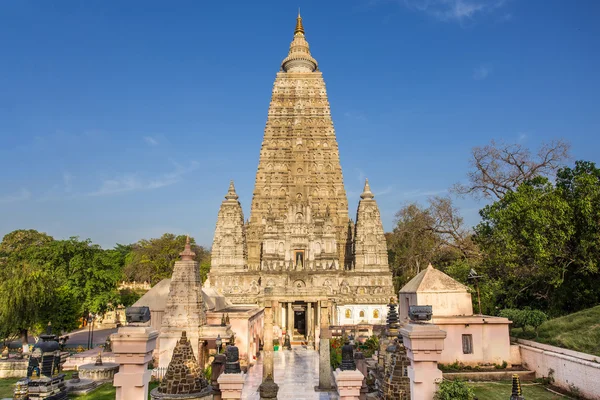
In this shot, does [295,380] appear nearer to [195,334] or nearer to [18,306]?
[195,334]

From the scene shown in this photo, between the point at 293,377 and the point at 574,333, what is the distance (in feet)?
42.4

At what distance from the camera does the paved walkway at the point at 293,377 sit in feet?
60.5

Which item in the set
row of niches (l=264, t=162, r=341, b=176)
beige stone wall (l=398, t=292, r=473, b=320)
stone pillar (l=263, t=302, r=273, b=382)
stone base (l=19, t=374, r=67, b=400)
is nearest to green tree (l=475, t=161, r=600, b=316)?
beige stone wall (l=398, t=292, r=473, b=320)

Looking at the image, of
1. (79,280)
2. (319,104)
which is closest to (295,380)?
(79,280)

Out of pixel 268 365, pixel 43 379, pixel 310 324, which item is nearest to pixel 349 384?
pixel 268 365

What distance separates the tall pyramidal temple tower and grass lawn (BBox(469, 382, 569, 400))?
20208 mm

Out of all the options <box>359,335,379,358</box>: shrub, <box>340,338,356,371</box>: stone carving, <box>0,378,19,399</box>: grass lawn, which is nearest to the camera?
<box>340,338,356,371</box>: stone carving

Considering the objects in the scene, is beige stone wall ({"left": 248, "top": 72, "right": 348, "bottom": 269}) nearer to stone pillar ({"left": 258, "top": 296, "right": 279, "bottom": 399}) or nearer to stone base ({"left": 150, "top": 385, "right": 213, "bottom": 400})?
stone pillar ({"left": 258, "top": 296, "right": 279, "bottom": 399})

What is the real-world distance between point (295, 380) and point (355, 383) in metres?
10.4

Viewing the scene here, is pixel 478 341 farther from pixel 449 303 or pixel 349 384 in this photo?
→ pixel 349 384

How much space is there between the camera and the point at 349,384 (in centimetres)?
1195

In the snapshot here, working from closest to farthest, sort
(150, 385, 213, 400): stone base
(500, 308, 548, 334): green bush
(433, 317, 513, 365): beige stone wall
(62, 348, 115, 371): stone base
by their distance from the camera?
1. (150, 385, 213, 400): stone base
2. (433, 317, 513, 365): beige stone wall
3. (500, 308, 548, 334): green bush
4. (62, 348, 115, 371): stone base

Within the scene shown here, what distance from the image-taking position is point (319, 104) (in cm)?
5794

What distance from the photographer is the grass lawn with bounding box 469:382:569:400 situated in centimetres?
1573
